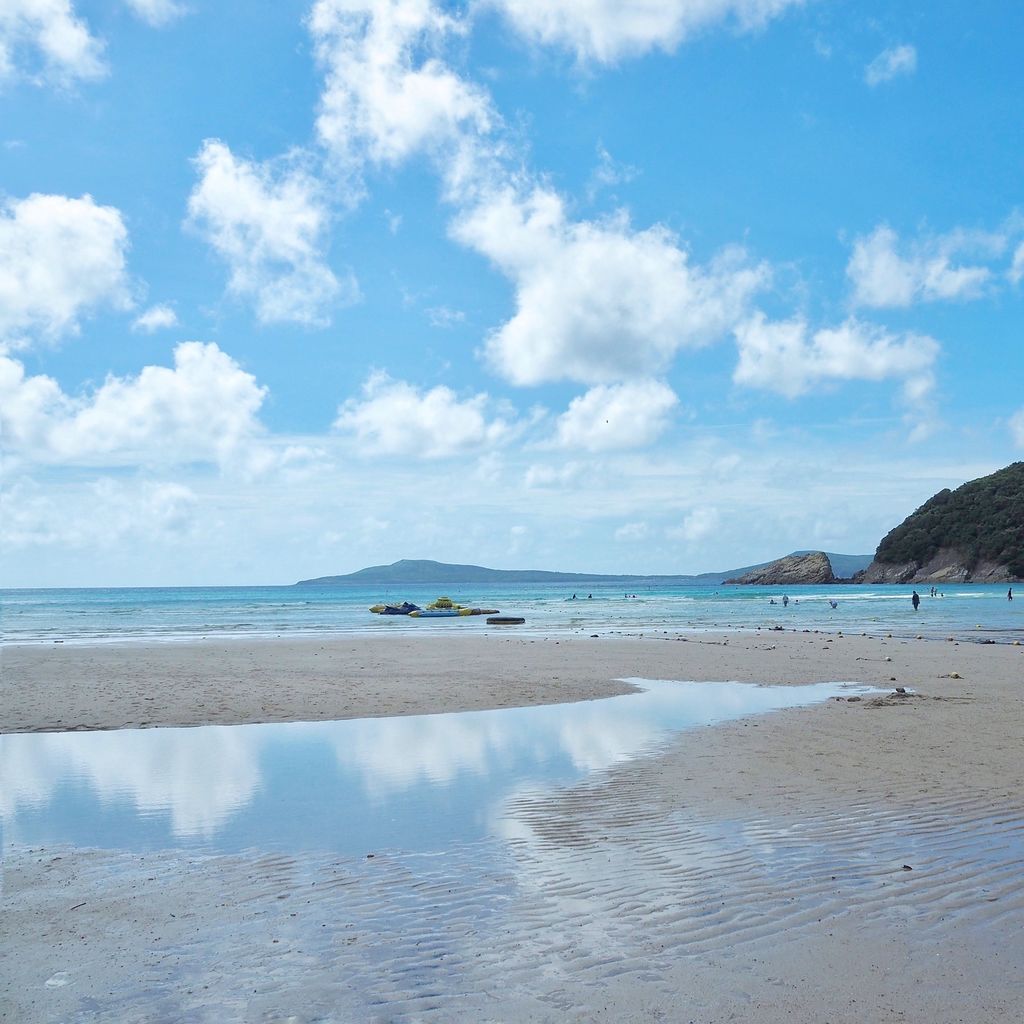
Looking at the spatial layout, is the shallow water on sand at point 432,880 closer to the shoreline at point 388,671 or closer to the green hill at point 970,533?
the shoreline at point 388,671

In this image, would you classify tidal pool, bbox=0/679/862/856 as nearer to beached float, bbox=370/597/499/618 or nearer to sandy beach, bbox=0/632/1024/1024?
sandy beach, bbox=0/632/1024/1024

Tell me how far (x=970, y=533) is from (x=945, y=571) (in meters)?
7.60

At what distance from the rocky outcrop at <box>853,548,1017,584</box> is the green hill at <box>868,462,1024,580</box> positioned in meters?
0.15

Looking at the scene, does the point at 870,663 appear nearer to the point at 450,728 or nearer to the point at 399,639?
the point at 450,728

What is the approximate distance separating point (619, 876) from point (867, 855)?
2.42m

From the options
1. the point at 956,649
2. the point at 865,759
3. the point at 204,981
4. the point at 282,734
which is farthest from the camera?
the point at 956,649

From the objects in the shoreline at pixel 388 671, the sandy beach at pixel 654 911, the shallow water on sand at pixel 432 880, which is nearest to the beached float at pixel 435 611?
the shoreline at pixel 388 671

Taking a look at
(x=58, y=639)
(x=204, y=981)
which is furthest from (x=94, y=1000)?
(x=58, y=639)

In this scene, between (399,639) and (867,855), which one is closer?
(867,855)

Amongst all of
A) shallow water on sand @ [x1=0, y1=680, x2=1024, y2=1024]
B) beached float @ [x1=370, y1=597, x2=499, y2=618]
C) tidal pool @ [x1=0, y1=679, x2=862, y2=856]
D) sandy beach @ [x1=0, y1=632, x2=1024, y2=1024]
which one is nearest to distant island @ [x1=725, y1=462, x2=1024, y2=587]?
beached float @ [x1=370, y1=597, x2=499, y2=618]

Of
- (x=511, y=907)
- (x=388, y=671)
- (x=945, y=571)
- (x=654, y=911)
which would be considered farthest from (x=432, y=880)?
(x=945, y=571)

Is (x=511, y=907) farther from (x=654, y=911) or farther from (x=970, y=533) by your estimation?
(x=970, y=533)

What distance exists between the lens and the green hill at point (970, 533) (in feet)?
454

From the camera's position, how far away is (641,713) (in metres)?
17.5
